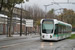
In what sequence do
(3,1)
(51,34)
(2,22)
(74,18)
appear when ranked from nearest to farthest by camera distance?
(51,34) → (3,1) → (2,22) → (74,18)

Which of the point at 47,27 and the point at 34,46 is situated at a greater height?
the point at 47,27

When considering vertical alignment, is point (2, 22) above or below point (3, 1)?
below

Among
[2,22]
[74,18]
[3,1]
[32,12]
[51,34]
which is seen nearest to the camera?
[51,34]

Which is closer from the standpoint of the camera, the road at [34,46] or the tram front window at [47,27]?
the road at [34,46]

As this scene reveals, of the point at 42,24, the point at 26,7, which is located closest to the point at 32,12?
the point at 26,7

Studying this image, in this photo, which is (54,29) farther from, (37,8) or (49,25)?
(37,8)

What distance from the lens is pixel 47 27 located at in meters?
28.5

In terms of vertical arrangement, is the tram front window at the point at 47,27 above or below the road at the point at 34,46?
above

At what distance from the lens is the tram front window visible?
28188 mm

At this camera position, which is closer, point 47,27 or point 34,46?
point 34,46

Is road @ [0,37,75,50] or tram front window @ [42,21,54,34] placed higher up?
tram front window @ [42,21,54,34]

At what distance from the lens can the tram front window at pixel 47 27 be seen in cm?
2819

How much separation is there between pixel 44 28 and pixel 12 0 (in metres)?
10.9

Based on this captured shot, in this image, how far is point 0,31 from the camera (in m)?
53.1
